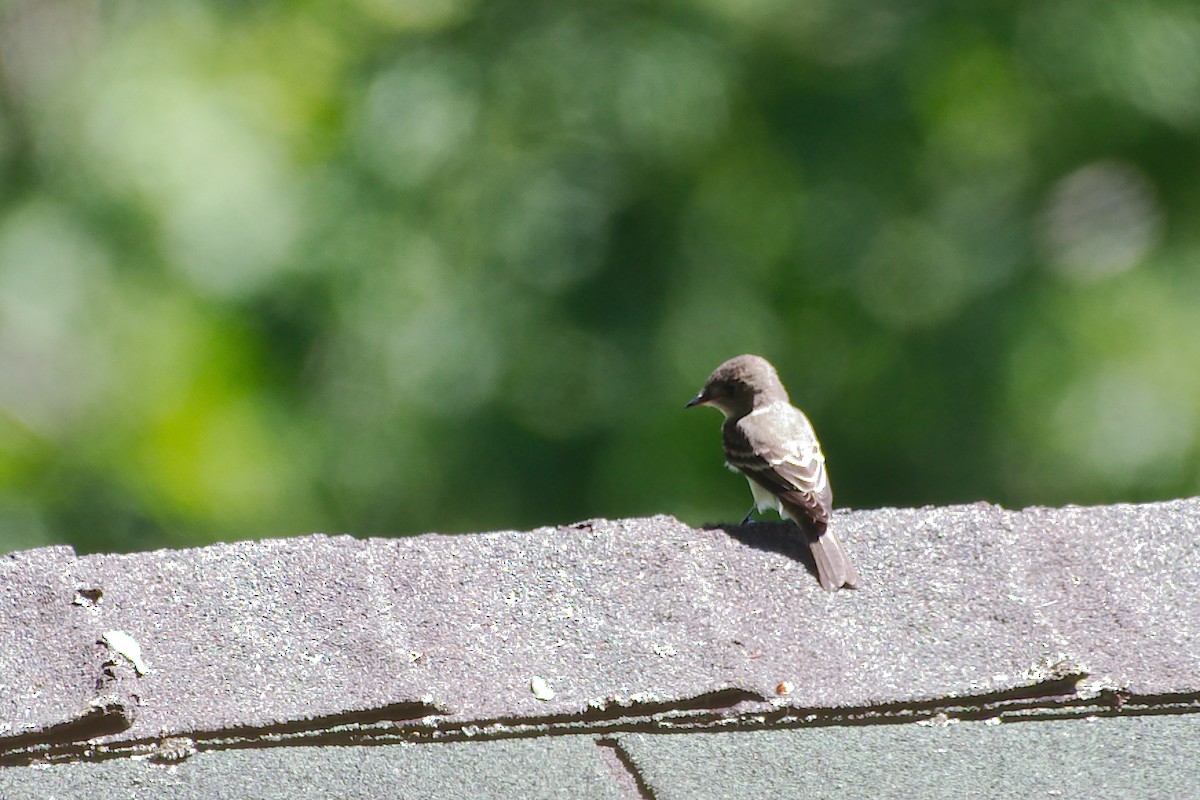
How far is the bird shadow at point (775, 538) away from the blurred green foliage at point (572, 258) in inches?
270

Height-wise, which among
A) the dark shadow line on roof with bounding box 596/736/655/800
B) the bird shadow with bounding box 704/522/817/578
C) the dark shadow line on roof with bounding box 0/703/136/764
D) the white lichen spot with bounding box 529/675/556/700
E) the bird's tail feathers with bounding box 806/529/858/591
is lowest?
the dark shadow line on roof with bounding box 596/736/655/800

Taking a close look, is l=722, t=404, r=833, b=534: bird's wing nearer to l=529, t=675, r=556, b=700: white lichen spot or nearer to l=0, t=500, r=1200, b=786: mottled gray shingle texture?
l=0, t=500, r=1200, b=786: mottled gray shingle texture

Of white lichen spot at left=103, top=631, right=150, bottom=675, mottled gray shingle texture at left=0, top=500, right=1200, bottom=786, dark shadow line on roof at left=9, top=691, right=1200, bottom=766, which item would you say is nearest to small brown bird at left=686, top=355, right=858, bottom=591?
mottled gray shingle texture at left=0, top=500, right=1200, bottom=786

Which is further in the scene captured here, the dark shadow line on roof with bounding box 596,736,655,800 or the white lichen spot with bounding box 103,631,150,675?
the white lichen spot with bounding box 103,631,150,675

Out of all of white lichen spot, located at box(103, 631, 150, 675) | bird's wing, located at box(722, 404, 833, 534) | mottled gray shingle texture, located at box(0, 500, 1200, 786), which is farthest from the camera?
bird's wing, located at box(722, 404, 833, 534)

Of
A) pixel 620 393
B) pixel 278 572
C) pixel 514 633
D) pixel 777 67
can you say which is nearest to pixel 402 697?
pixel 514 633

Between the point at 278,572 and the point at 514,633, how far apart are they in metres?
0.57

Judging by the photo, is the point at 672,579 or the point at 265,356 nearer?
the point at 672,579

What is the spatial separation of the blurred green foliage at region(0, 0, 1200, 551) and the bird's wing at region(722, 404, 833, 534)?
509cm

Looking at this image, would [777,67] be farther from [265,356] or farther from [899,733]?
[899,733]

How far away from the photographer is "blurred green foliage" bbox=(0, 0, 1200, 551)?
36.5 feet

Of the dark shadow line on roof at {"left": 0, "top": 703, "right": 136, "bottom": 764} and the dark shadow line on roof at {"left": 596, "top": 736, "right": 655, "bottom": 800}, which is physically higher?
the dark shadow line on roof at {"left": 0, "top": 703, "right": 136, "bottom": 764}

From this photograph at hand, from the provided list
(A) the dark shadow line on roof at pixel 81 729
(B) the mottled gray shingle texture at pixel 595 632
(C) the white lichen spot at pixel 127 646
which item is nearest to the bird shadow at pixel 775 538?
(B) the mottled gray shingle texture at pixel 595 632

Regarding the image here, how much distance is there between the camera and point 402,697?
3.29 meters
